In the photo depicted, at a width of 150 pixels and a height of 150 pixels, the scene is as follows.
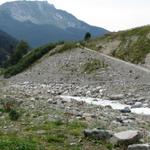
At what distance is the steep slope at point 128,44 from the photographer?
300 ft

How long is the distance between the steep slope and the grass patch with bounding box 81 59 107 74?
9.62 meters

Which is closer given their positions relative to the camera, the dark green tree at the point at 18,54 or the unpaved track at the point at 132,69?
the unpaved track at the point at 132,69

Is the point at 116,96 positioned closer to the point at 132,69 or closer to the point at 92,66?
the point at 132,69

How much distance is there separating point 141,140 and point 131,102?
29.8 meters

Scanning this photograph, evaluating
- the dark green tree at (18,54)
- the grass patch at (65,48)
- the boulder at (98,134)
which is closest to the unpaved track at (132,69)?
the grass patch at (65,48)

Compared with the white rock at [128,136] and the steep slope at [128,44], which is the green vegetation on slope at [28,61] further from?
the white rock at [128,136]

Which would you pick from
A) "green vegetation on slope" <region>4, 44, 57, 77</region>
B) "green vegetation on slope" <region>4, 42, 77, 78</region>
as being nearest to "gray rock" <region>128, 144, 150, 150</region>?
"green vegetation on slope" <region>4, 42, 77, 78</region>

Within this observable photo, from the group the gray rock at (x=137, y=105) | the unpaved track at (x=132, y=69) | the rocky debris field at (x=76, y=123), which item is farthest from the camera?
the unpaved track at (x=132, y=69)

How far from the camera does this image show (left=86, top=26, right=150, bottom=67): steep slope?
91.6 m

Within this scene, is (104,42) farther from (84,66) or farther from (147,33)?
(84,66)

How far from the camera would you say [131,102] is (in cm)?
4944

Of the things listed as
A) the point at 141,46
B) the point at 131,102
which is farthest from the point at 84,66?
the point at 131,102

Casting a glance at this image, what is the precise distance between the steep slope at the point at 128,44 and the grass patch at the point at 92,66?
9.62 m

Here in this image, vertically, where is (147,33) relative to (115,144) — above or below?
above
